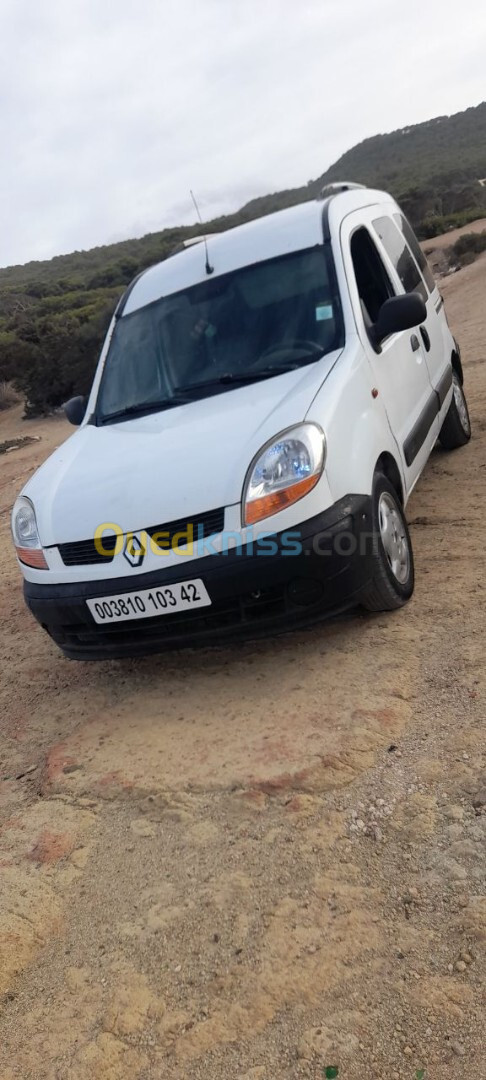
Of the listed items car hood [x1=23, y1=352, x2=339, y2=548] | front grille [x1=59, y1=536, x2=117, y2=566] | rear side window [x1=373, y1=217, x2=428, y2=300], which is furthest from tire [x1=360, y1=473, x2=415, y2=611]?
rear side window [x1=373, y1=217, x2=428, y2=300]

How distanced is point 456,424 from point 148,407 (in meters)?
2.60

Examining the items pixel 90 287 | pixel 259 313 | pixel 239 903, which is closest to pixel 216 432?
pixel 259 313

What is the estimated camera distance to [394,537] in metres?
3.62

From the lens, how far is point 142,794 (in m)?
2.87

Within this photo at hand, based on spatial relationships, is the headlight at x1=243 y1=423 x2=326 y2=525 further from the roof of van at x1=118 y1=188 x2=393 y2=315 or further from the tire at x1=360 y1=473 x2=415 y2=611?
the roof of van at x1=118 y1=188 x2=393 y2=315

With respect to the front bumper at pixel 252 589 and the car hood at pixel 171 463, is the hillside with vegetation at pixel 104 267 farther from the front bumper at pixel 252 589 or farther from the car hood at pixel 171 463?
the front bumper at pixel 252 589

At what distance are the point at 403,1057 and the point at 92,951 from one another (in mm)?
903

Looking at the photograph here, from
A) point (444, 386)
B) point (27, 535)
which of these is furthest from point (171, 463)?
point (444, 386)

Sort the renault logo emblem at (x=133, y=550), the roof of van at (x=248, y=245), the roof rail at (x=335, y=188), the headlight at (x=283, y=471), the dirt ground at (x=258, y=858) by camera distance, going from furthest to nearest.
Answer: the roof rail at (x=335, y=188) < the roof of van at (x=248, y=245) < the renault logo emblem at (x=133, y=550) < the headlight at (x=283, y=471) < the dirt ground at (x=258, y=858)

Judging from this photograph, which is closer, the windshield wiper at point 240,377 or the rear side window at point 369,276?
the windshield wiper at point 240,377

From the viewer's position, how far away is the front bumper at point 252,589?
3.03m

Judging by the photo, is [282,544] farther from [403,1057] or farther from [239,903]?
[403,1057]

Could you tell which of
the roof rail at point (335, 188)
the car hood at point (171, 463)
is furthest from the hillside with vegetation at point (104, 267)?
the car hood at point (171, 463)

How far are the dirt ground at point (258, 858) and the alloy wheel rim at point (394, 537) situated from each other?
19cm
